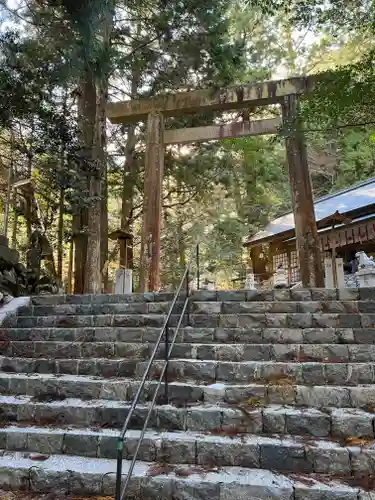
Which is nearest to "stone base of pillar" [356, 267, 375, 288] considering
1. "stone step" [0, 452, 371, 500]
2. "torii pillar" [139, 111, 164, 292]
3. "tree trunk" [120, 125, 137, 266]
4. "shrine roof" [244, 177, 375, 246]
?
"shrine roof" [244, 177, 375, 246]

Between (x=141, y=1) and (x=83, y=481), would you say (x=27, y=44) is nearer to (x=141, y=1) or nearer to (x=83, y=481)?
(x=141, y=1)

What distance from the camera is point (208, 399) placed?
3285 mm

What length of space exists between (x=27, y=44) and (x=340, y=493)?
18.7 feet

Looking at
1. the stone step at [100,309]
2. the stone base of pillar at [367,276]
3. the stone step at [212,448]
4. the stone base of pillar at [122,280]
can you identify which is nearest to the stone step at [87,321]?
the stone step at [100,309]

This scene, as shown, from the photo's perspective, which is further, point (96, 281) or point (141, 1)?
point (96, 281)

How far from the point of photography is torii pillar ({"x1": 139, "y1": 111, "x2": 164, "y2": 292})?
7.31 meters

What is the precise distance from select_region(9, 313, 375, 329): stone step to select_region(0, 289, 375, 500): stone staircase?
0.01 meters

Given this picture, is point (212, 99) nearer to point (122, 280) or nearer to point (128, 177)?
point (122, 280)

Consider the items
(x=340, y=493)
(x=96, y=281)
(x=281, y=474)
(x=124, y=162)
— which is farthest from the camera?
(x=124, y=162)

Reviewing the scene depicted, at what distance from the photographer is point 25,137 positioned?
18.9ft

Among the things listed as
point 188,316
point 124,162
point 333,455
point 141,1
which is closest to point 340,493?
point 333,455

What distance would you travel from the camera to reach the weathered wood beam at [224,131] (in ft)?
25.8

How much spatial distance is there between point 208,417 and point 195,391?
1.13 ft

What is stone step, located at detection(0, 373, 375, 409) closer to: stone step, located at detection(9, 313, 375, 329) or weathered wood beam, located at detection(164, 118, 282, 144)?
stone step, located at detection(9, 313, 375, 329)
